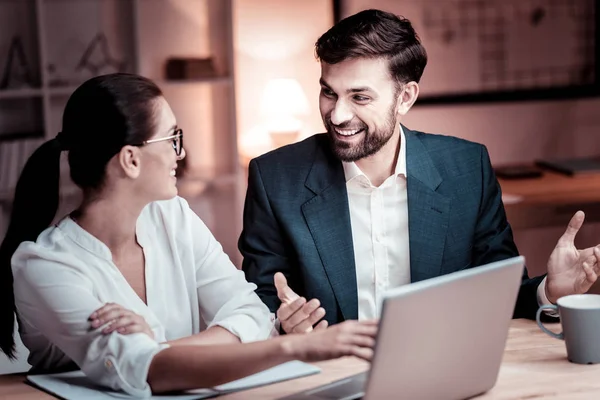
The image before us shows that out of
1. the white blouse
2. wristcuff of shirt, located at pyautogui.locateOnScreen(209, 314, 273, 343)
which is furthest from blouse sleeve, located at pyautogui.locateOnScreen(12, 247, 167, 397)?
wristcuff of shirt, located at pyautogui.locateOnScreen(209, 314, 273, 343)

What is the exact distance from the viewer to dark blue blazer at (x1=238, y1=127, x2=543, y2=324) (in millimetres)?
2396

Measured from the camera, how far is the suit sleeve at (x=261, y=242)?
2369mm

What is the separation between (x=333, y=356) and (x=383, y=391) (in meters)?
0.09

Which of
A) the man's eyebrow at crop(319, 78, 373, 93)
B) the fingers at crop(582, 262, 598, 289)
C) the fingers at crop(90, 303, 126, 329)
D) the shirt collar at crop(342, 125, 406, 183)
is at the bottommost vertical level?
the fingers at crop(582, 262, 598, 289)

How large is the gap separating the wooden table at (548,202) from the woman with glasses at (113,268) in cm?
184

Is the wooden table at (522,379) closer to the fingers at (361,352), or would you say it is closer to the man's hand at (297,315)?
the man's hand at (297,315)

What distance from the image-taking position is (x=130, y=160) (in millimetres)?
1863

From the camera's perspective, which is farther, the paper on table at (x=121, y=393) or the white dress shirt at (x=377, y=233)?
the white dress shirt at (x=377, y=233)

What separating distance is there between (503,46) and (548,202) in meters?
1.86

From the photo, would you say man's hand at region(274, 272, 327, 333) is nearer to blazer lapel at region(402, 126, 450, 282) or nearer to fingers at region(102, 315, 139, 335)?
fingers at region(102, 315, 139, 335)

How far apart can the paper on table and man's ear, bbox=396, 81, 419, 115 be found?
3.01 ft

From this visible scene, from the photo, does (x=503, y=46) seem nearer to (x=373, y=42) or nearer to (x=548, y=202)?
(x=548, y=202)

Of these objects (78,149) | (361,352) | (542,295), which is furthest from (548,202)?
(361,352)

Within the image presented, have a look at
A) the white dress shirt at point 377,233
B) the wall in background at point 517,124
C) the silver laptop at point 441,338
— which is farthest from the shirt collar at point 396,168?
the wall in background at point 517,124
